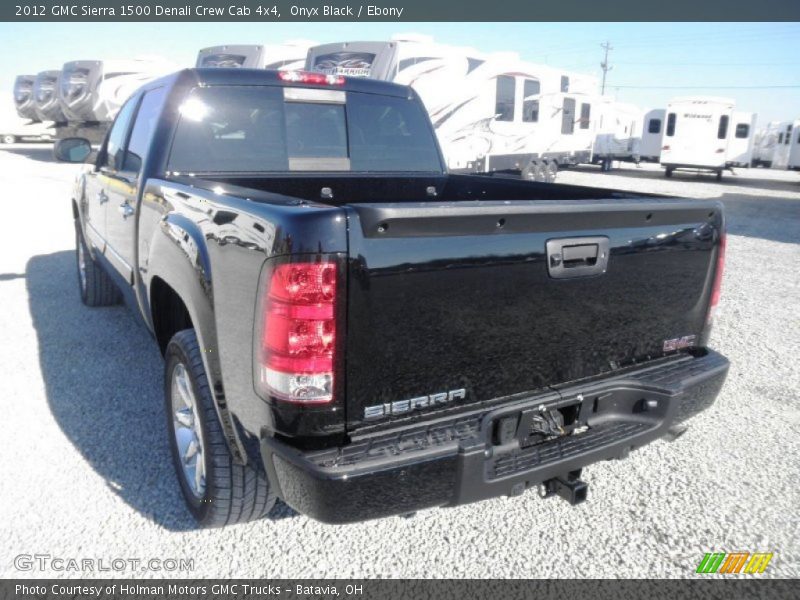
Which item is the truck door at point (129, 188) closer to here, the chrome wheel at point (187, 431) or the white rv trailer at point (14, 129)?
the chrome wheel at point (187, 431)

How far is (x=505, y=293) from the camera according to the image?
2.20m

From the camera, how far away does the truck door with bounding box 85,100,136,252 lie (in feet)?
14.4

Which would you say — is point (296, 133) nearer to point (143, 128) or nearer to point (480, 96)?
point (143, 128)

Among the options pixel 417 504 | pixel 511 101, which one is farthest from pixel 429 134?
pixel 511 101

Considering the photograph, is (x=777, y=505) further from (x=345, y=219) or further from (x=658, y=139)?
(x=658, y=139)

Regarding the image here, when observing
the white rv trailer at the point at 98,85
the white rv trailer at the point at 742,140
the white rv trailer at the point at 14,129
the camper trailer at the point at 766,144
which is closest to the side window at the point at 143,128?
the white rv trailer at the point at 98,85

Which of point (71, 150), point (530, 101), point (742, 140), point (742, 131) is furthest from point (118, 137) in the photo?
point (742, 131)

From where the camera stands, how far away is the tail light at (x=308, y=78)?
3.81 m

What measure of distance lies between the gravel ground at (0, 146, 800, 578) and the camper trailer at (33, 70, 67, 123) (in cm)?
2472

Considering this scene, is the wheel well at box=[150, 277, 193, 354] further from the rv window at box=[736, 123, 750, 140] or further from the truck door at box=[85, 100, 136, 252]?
the rv window at box=[736, 123, 750, 140]

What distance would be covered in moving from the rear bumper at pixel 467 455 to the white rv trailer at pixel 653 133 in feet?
96.8

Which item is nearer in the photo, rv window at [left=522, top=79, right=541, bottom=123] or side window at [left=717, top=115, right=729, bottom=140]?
rv window at [left=522, top=79, right=541, bottom=123]

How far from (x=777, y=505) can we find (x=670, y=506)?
55 centimetres

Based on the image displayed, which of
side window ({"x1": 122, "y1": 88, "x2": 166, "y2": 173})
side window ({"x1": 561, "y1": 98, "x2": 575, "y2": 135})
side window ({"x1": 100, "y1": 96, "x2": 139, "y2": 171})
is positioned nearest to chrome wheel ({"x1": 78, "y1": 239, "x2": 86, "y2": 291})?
side window ({"x1": 100, "y1": 96, "x2": 139, "y2": 171})
